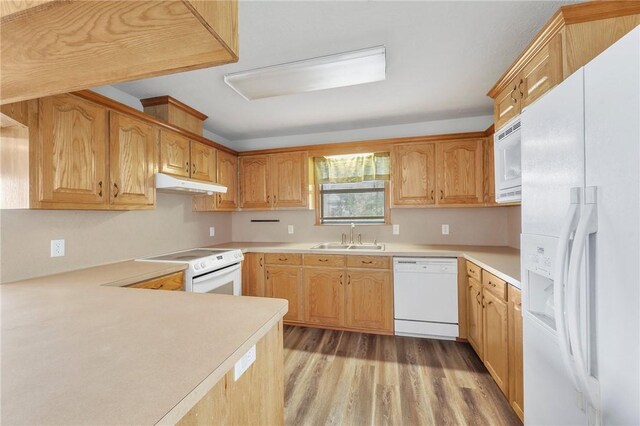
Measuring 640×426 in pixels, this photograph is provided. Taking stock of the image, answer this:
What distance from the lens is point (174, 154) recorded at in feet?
8.20

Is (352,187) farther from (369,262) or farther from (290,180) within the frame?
(369,262)

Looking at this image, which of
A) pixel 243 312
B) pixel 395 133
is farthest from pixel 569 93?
pixel 395 133

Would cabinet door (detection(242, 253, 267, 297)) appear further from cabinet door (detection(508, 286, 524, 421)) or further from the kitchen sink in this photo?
cabinet door (detection(508, 286, 524, 421))

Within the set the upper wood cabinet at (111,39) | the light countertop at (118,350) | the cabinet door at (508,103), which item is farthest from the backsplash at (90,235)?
the cabinet door at (508,103)

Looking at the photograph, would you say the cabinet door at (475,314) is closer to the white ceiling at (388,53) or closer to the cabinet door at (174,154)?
the white ceiling at (388,53)

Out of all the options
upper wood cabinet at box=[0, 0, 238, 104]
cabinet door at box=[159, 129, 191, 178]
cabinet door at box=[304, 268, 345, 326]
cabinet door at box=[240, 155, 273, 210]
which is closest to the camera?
upper wood cabinet at box=[0, 0, 238, 104]

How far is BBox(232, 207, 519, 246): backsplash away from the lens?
3047 millimetres

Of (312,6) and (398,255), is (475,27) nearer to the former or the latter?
(312,6)

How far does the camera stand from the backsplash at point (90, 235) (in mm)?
1628

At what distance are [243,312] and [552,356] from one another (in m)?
1.18

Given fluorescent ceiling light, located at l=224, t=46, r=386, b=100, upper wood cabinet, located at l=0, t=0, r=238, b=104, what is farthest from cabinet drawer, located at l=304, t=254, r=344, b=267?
upper wood cabinet, located at l=0, t=0, r=238, b=104

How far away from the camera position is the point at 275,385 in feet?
3.56

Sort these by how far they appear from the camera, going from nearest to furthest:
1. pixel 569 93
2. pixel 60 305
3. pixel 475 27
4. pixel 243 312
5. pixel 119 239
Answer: pixel 569 93
pixel 243 312
pixel 60 305
pixel 475 27
pixel 119 239

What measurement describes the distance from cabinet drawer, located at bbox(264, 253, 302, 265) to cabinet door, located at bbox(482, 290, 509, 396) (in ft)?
5.98
